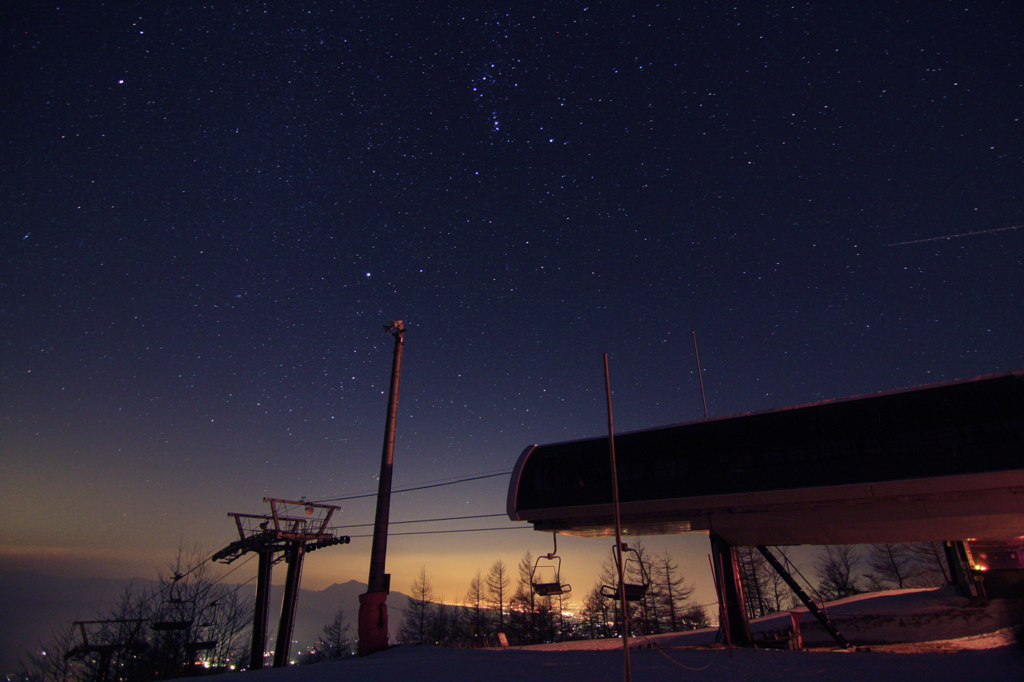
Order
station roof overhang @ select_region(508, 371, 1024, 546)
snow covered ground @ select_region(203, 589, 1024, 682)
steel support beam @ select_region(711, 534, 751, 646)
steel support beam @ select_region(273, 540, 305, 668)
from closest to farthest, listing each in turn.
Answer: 1. snow covered ground @ select_region(203, 589, 1024, 682)
2. station roof overhang @ select_region(508, 371, 1024, 546)
3. steel support beam @ select_region(711, 534, 751, 646)
4. steel support beam @ select_region(273, 540, 305, 668)

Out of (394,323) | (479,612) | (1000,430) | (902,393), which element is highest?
(394,323)

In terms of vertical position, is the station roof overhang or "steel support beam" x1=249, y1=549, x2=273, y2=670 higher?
the station roof overhang

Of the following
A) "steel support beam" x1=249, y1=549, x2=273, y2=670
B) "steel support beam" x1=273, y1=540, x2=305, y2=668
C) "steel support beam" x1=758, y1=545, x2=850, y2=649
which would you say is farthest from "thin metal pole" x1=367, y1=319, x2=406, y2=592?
"steel support beam" x1=249, y1=549, x2=273, y2=670

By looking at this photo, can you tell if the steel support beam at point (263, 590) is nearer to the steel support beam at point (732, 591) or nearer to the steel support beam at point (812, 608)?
the steel support beam at point (732, 591)

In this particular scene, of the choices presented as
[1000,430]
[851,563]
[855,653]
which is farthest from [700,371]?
[851,563]

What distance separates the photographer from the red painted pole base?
1438cm

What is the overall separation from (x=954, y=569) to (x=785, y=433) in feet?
67.1

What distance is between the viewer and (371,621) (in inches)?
570

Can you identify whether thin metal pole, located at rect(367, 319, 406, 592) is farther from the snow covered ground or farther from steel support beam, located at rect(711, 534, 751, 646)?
steel support beam, located at rect(711, 534, 751, 646)

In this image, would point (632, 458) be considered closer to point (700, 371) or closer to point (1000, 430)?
point (700, 371)

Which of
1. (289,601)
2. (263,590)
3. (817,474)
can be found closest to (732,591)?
(817,474)

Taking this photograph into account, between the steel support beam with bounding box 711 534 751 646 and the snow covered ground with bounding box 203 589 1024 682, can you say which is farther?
the steel support beam with bounding box 711 534 751 646

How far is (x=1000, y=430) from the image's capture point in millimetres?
14430

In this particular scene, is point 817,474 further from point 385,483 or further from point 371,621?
point 371,621
